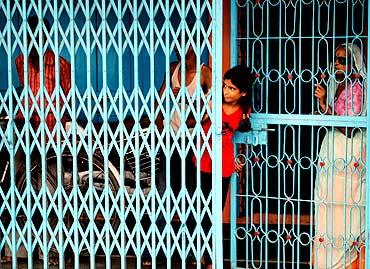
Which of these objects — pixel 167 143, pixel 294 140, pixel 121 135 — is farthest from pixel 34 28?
pixel 294 140

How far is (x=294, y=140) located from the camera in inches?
241

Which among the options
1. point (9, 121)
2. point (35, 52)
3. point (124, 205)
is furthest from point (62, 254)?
point (35, 52)

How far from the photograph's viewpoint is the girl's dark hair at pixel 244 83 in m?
6.10

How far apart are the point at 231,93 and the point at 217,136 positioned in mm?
378

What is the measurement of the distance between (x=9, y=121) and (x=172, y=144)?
3.74 feet

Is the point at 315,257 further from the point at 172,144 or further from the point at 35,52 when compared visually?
the point at 35,52

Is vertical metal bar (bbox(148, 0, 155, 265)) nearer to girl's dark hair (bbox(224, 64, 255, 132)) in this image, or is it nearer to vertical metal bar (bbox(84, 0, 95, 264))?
vertical metal bar (bbox(84, 0, 95, 264))

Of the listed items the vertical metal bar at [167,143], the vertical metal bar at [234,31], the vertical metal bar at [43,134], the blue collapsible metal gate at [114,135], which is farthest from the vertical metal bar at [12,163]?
the vertical metal bar at [234,31]

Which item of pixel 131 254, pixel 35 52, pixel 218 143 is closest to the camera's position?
pixel 218 143

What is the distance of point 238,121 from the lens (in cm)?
619

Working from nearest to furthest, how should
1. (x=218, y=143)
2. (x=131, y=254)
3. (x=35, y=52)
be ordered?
(x=218, y=143)
(x=35, y=52)
(x=131, y=254)

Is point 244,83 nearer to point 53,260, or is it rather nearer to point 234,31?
point 234,31

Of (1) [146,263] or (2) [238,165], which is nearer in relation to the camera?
(2) [238,165]

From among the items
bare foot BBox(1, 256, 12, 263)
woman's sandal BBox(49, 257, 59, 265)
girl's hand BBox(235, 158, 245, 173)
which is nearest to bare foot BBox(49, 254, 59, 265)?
woman's sandal BBox(49, 257, 59, 265)
